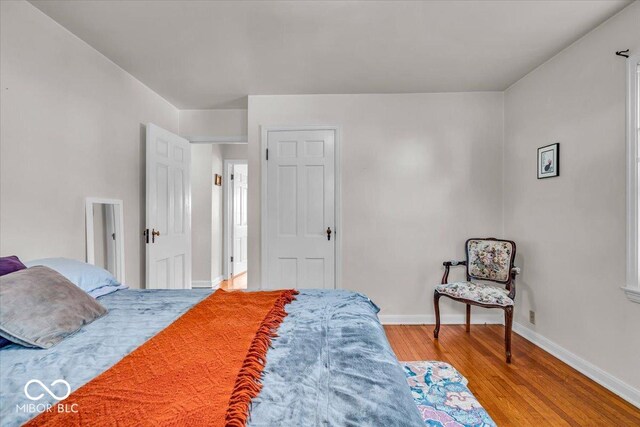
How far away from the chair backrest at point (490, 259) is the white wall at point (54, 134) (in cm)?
331

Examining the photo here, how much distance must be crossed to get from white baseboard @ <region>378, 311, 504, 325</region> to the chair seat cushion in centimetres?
58

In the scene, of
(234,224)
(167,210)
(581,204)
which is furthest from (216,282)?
(581,204)

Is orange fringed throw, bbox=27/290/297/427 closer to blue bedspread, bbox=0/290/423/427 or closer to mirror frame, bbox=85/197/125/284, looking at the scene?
blue bedspread, bbox=0/290/423/427

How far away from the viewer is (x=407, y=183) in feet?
10.9

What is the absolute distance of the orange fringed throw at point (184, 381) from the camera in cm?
68

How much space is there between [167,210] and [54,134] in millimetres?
1312

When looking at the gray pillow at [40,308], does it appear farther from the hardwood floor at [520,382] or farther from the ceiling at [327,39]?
the hardwood floor at [520,382]

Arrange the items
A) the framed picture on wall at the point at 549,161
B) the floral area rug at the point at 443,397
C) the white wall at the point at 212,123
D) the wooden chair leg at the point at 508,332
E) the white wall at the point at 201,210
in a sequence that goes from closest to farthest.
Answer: the floral area rug at the point at 443,397
the wooden chair leg at the point at 508,332
the framed picture on wall at the point at 549,161
the white wall at the point at 212,123
the white wall at the point at 201,210

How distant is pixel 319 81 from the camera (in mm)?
3008

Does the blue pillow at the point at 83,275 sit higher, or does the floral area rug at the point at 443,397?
the blue pillow at the point at 83,275

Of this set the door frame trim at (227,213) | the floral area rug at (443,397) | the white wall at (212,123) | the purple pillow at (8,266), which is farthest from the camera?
the door frame trim at (227,213)

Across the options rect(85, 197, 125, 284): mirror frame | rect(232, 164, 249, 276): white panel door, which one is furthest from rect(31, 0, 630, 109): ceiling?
rect(232, 164, 249, 276): white panel door

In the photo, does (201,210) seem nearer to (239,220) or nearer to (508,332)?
(239,220)

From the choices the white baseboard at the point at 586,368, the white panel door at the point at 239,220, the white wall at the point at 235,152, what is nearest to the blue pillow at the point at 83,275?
the white baseboard at the point at 586,368
